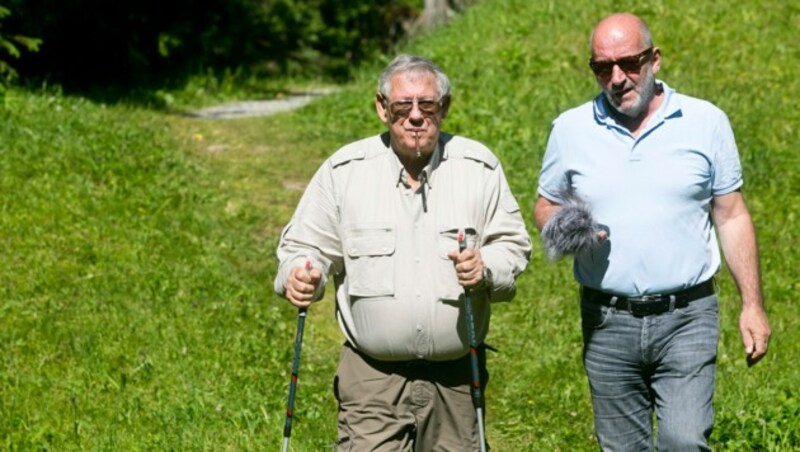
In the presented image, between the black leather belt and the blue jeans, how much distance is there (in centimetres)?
2

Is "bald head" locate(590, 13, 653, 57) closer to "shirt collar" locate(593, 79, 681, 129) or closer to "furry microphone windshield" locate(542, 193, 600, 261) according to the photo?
"shirt collar" locate(593, 79, 681, 129)

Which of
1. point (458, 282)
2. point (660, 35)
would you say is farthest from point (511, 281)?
point (660, 35)

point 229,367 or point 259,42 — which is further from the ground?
point 259,42

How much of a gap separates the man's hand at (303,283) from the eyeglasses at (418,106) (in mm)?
616

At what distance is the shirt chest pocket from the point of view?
4755 mm

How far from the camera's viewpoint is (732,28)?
14.3 meters

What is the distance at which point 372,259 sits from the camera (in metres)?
4.78

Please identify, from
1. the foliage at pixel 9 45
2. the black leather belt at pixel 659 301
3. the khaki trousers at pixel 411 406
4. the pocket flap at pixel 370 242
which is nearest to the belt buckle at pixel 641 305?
the black leather belt at pixel 659 301

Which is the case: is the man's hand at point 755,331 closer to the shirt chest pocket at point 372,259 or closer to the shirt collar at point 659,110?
the shirt collar at point 659,110

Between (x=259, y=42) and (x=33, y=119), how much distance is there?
997 centimetres

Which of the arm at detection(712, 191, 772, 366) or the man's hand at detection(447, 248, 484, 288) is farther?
the arm at detection(712, 191, 772, 366)

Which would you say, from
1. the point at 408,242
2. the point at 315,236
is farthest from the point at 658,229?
the point at 315,236

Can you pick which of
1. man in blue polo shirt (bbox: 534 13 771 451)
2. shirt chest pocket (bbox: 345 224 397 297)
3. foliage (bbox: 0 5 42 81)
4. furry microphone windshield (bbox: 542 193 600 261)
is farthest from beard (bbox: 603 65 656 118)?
foliage (bbox: 0 5 42 81)

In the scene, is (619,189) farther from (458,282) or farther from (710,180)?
(458,282)
